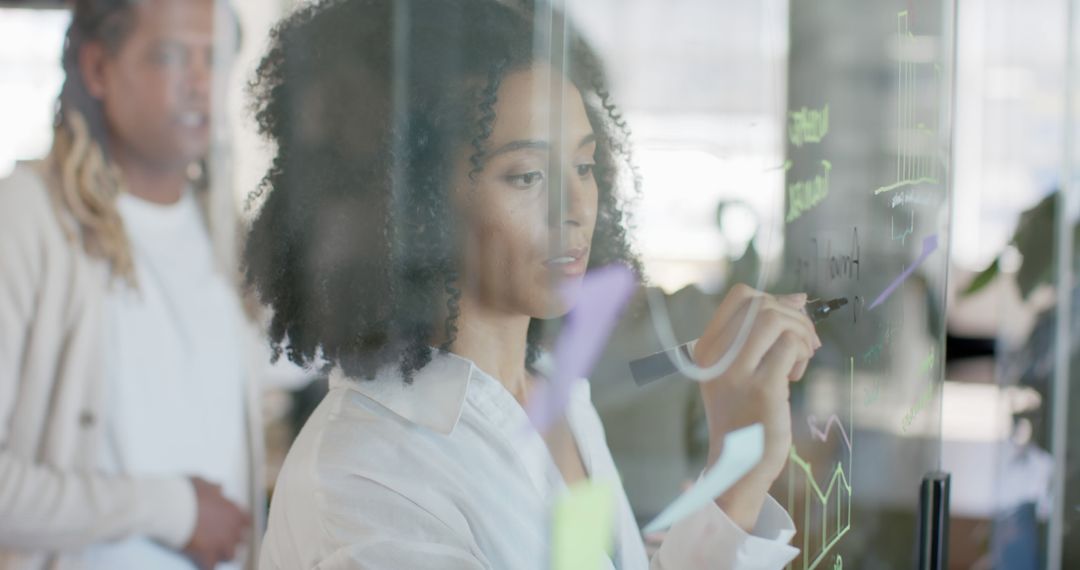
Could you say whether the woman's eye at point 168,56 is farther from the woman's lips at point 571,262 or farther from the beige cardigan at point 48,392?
the woman's lips at point 571,262

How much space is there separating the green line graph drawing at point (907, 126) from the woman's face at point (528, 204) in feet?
1.95

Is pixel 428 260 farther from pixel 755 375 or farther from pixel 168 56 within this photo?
pixel 755 375

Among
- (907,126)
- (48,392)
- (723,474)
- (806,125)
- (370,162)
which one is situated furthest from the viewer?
(907,126)

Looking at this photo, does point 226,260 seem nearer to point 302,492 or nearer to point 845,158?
point 302,492

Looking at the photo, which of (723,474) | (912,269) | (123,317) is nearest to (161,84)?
(123,317)

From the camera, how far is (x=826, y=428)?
1090 mm

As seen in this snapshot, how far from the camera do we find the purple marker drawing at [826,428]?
3.40 ft

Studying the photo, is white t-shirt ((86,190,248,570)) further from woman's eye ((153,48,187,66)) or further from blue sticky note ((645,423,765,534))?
blue sticky note ((645,423,765,534))

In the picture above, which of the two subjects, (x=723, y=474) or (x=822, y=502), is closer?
(x=723, y=474)

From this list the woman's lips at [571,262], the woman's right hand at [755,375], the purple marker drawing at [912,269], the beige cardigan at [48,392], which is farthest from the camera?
the purple marker drawing at [912,269]

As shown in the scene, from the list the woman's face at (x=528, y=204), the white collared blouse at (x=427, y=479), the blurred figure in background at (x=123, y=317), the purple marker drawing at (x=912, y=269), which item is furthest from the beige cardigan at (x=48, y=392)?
the purple marker drawing at (x=912, y=269)

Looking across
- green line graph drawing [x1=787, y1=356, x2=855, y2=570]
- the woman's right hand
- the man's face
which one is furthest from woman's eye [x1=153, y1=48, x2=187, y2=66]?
green line graph drawing [x1=787, y1=356, x2=855, y2=570]

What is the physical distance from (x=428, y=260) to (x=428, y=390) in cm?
8

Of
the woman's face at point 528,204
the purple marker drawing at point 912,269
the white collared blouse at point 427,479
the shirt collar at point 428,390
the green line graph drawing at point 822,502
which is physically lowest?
the green line graph drawing at point 822,502
